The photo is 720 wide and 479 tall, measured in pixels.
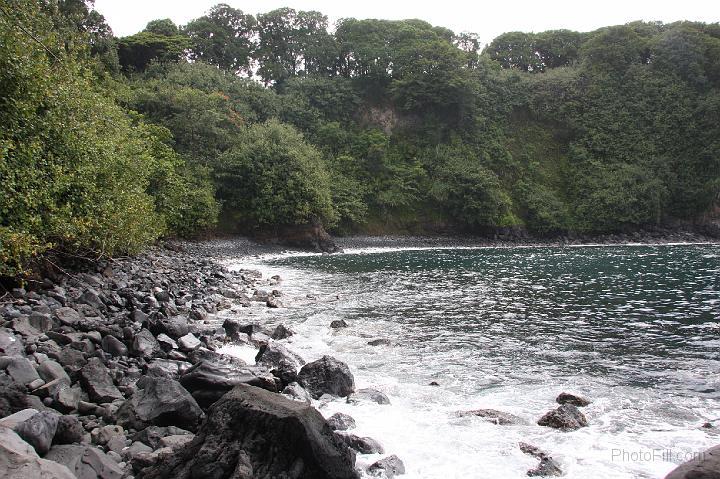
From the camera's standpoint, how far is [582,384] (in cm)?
1043

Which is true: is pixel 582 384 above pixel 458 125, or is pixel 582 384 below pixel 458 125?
below

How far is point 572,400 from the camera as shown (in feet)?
30.5

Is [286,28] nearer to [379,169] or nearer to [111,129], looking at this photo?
[379,169]

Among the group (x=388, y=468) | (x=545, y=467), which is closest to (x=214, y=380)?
(x=388, y=468)

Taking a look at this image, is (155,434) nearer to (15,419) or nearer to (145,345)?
(15,419)

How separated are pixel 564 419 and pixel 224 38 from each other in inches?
2927

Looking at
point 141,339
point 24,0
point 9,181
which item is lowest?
point 141,339

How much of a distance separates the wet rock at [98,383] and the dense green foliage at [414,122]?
2728cm

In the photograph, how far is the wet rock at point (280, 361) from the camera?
10.2 m

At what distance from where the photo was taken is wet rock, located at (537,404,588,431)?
8.20 m

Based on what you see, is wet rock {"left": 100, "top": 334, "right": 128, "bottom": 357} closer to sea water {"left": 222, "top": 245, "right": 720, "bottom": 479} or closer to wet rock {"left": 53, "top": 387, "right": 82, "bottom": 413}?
wet rock {"left": 53, "top": 387, "right": 82, "bottom": 413}

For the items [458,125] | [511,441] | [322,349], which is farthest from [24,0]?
[458,125]

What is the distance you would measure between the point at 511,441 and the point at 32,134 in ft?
49.1

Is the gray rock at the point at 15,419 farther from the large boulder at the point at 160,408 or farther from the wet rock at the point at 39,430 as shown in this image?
the large boulder at the point at 160,408
